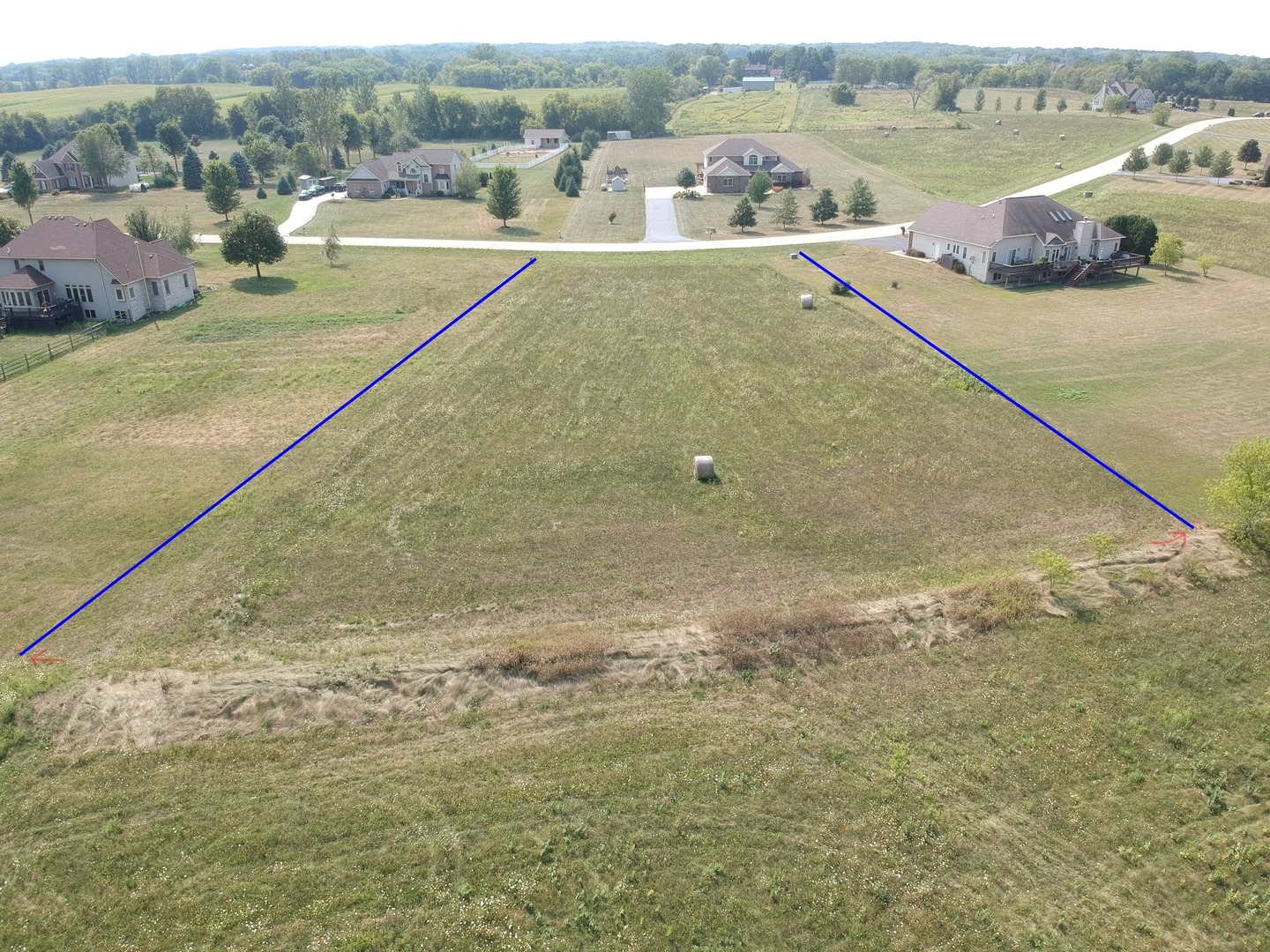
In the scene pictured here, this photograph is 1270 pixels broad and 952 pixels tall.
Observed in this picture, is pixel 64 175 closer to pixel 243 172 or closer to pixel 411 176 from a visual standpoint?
pixel 243 172

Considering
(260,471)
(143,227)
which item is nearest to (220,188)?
(143,227)

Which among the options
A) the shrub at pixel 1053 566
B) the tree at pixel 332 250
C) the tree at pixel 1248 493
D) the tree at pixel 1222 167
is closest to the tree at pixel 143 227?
the tree at pixel 332 250

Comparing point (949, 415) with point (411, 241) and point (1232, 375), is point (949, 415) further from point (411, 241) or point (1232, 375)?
point (411, 241)

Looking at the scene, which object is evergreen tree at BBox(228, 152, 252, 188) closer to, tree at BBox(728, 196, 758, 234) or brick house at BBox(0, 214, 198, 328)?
brick house at BBox(0, 214, 198, 328)

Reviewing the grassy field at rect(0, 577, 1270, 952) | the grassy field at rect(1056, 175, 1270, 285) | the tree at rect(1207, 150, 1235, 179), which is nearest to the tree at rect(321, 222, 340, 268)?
the grassy field at rect(0, 577, 1270, 952)

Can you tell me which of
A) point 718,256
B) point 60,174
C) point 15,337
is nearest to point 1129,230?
point 718,256
